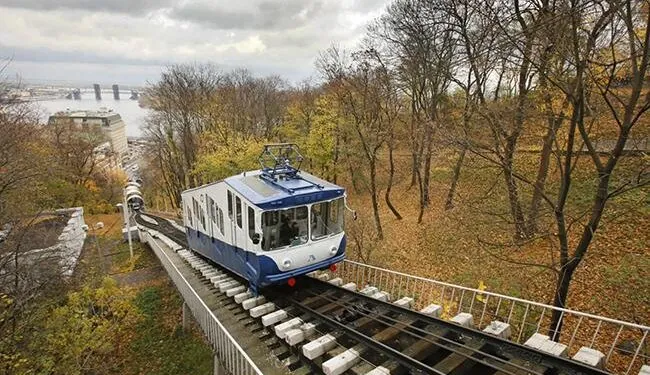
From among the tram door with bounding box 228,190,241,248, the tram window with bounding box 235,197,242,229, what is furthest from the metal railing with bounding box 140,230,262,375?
the tram window with bounding box 235,197,242,229

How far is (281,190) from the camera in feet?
26.3

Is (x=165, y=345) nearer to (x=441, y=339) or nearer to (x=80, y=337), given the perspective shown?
(x=80, y=337)

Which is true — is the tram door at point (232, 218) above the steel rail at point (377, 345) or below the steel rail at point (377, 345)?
above

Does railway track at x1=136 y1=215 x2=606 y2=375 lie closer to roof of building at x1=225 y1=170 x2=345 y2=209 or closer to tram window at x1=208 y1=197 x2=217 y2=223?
roof of building at x1=225 y1=170 x2=345 y2=209

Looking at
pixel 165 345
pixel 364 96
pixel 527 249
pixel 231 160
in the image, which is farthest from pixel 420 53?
pixel 165 345

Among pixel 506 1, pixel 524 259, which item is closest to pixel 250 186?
pixel 506 1

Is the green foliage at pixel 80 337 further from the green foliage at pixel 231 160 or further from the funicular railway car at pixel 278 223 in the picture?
the green foliage at pixel 231 160

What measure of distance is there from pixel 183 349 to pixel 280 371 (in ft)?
25.2

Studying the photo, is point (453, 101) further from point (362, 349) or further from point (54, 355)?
point (54, 355)

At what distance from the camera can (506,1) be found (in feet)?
32.9

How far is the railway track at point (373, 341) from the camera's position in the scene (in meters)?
4.93

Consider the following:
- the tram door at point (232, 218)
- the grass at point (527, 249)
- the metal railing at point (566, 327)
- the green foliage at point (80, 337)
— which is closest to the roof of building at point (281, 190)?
the tram door at point (232, 218)

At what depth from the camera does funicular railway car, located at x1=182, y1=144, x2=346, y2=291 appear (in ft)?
24.9

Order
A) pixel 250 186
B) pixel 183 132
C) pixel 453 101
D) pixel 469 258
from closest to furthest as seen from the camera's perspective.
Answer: pixel 250 186 → pixel 469 258 → pixel 453 101 → pixel 183 132
